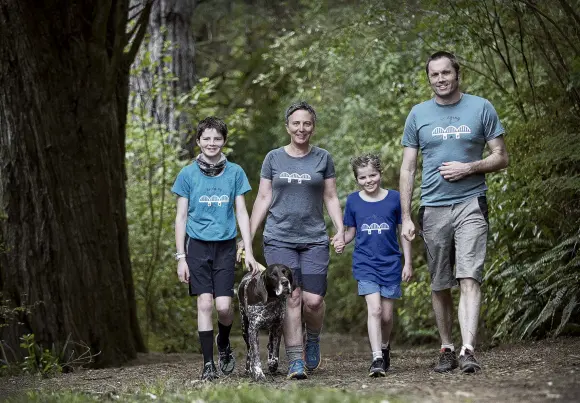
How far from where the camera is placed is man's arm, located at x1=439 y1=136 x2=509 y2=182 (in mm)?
7871

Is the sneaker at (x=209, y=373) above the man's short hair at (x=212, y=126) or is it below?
below

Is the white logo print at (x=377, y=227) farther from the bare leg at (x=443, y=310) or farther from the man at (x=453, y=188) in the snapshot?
the bare leg at (x=443, y=310)

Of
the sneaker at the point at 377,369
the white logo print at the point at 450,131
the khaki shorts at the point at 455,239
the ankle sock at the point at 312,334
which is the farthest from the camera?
the ankle sock at the point at 312,334

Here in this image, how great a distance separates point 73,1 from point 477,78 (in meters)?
5.83

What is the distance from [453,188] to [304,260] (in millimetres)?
1381

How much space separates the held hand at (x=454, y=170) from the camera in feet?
25.8

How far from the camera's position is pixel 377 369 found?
7727mm

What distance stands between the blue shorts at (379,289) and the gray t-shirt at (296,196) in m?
0.51

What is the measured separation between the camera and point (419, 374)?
781 cm

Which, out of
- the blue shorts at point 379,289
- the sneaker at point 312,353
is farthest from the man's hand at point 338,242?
the sneaker at point 312,353

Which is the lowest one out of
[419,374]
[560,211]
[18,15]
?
[419,374]

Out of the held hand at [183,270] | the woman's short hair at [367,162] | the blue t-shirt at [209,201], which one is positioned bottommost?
the held hand at [183,270]

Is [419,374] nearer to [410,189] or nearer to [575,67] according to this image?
[410,189]

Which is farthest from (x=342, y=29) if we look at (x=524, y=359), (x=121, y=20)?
(x=524, y=359)
